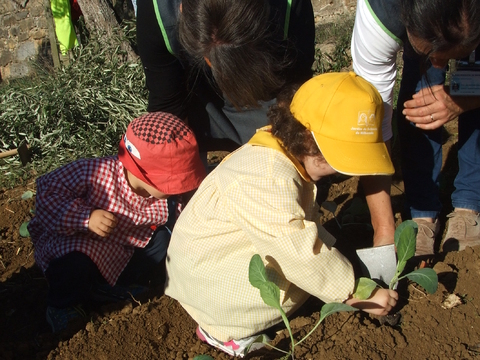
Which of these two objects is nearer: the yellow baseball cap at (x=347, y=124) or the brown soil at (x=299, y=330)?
the yellow baseball cap at (x=347, y=124)

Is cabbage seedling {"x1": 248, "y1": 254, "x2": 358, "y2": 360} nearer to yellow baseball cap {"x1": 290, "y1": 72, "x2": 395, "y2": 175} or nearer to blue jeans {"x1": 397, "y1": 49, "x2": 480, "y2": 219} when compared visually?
yellow baseball cap {"x1": 290, "y1": 72, "x2": 395, "y2": 175}

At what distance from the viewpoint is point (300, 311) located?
2037 mm

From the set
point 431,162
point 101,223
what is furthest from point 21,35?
point 431,162

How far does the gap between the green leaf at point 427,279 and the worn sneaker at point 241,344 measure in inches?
23.4

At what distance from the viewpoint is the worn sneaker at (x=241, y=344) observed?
1.79 metres

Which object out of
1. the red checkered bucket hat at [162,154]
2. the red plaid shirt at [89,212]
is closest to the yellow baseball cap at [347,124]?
the red checkered bucket hat at [162,154]

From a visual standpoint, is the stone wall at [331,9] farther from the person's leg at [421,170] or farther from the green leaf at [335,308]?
the green leaf at [335,308]

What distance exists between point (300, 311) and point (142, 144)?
960mm

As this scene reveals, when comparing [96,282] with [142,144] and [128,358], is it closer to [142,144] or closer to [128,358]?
[128,358]

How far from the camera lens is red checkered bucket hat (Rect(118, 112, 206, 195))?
2.00 m

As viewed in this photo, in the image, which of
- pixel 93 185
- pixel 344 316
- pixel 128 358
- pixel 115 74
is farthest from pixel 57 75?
pixel 344 316

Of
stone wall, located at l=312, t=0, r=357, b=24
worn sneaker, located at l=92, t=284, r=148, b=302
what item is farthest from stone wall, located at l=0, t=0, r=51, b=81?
worn sneaker, located at l=92, t=284, r=148, b=302

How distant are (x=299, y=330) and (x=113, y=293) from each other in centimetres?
90

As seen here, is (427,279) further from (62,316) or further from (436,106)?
(62,316)
